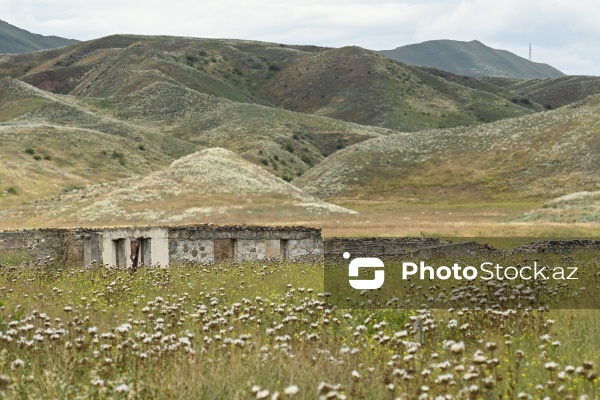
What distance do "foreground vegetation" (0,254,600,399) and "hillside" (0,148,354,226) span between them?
4120cm

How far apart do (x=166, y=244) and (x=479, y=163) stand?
7479 centimetres

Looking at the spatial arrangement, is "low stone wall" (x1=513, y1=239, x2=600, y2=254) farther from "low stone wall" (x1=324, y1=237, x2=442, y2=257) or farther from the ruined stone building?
the ruined stone building

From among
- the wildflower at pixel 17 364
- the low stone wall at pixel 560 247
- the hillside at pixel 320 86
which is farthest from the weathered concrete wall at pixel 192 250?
the hillside at pixel 320 86

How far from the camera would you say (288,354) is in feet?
27.7

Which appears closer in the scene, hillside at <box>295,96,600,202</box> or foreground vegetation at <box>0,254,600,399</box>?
foreground vegetation at <box>0,254,600,399</box>

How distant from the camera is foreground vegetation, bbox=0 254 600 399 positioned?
285 inches

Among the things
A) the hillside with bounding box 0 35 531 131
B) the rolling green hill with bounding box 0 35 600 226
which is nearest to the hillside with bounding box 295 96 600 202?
the rolling green hill with bounding box 0 35 600 226

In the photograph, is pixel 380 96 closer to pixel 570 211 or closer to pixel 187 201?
pixel 570 211

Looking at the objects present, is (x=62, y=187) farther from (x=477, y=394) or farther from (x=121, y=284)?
(x=477, y=394)

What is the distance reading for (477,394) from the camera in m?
6.52

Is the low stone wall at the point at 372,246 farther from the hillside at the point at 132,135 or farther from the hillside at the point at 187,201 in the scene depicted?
the hillside at the point at 132,135

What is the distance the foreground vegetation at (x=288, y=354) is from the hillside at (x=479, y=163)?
70081mm

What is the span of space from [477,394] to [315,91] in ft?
598

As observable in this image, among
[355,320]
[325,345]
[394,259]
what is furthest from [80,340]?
[394,259]
